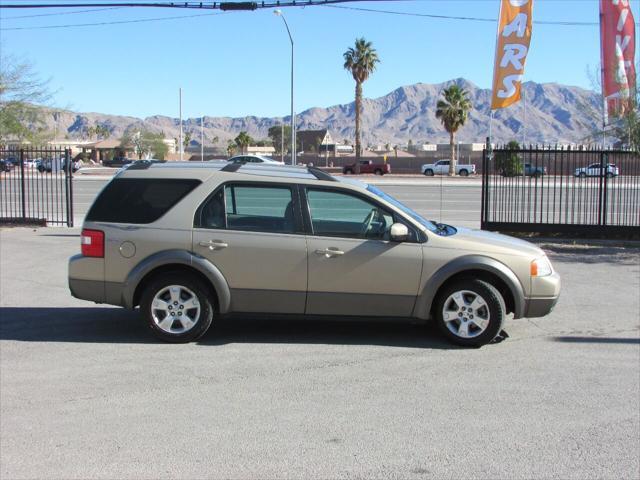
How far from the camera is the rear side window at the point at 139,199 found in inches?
289

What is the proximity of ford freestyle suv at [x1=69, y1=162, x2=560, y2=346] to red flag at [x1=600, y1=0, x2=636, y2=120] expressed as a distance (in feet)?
29.6

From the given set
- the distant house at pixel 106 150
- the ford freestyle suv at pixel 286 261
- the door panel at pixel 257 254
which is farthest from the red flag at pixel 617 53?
the distant house at pixel 106 150

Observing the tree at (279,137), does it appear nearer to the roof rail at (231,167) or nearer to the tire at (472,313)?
the roof rail at (231,167)

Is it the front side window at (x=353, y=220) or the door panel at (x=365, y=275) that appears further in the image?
the front side window at (x=353, y=220)

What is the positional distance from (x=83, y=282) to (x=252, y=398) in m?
2.61

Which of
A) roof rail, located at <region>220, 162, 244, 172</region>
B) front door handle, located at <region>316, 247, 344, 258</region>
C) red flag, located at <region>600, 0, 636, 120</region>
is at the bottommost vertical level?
front door handle, located at <region>316, 247, 344, 258</region>

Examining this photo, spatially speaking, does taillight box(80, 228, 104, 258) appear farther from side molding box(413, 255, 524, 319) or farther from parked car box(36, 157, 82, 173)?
parked car box(36, 157, 82, 173)

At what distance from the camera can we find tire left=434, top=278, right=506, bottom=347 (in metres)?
7.04

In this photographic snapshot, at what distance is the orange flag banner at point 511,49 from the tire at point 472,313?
12.3 metres

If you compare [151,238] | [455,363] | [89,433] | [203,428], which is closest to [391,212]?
[455,363]

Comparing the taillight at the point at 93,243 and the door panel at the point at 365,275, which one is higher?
the taillight at the point at 93,243

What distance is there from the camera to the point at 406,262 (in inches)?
278

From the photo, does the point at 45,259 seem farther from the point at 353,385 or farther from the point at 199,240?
the point at 353,385

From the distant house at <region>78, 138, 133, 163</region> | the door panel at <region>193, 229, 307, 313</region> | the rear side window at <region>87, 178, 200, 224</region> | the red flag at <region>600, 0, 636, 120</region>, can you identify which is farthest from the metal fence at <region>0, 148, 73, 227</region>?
the distant house at <region>78, 138, 133, 163</region>
